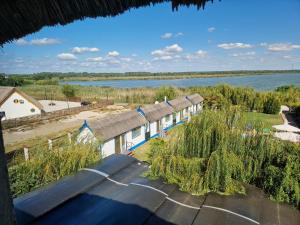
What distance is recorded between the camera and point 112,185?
594cm

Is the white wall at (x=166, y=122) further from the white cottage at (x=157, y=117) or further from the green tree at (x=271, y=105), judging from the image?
the green tree at (x=271, y=105)

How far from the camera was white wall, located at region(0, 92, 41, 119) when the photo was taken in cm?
2798

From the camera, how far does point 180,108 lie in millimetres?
24188

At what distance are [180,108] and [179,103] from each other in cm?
89

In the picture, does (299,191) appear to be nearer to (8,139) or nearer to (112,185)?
(112,185)

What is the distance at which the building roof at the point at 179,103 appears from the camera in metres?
23.6

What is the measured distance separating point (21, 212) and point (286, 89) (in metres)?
43.0

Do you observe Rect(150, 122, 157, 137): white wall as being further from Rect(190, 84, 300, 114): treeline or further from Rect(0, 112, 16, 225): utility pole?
Rect(0, 112, 16, 225): utility pole

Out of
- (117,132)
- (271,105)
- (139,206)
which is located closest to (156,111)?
(117,132)

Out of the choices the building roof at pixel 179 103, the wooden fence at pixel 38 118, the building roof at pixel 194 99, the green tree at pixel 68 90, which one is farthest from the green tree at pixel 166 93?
the green tree at pixel 68 90

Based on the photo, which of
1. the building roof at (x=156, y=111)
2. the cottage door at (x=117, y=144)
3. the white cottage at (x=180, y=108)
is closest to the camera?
Answer: the cottage door at (x=117, y=144)

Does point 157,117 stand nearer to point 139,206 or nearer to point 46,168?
point 46,168

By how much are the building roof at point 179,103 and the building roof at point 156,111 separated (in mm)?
1126

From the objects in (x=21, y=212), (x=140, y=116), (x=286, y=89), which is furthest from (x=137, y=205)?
(x=286, y=89)
